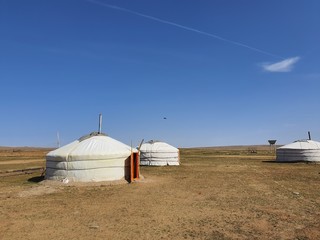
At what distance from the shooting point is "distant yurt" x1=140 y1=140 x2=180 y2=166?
29.2 metres

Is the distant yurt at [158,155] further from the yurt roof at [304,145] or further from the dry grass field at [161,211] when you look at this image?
the dry grass field at [161,211]

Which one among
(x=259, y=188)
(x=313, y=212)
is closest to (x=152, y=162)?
(x=259, y=188)

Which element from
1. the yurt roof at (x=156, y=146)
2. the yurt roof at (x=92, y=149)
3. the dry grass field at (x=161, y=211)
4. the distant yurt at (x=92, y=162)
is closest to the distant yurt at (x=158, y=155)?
the yurt roof at (x=156, y=146)

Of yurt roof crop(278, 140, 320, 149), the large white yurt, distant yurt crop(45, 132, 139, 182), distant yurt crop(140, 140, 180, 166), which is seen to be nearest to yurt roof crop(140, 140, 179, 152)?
distant yurt crop(140, 140, 180, 166)

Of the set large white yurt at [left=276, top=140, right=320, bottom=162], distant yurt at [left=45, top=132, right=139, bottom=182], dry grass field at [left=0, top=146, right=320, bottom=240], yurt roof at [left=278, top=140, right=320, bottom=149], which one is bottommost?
dry grass field at [left=0, top=146, right=320, bottom=240]

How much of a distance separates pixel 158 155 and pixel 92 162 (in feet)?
42.5

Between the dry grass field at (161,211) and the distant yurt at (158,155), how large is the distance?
507 inches

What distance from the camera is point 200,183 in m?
16.8

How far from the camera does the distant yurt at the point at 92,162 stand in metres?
16.6

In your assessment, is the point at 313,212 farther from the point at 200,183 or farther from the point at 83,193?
the point at 83,193

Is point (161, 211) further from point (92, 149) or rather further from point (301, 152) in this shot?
point (301, 152)

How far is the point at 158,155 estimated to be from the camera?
29.2 metres

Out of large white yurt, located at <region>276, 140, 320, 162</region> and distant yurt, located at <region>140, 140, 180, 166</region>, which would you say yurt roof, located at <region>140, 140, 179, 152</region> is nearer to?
distant yurt, located at <region>140, 140, 180, 166</region>

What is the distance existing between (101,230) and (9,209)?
4.07m
